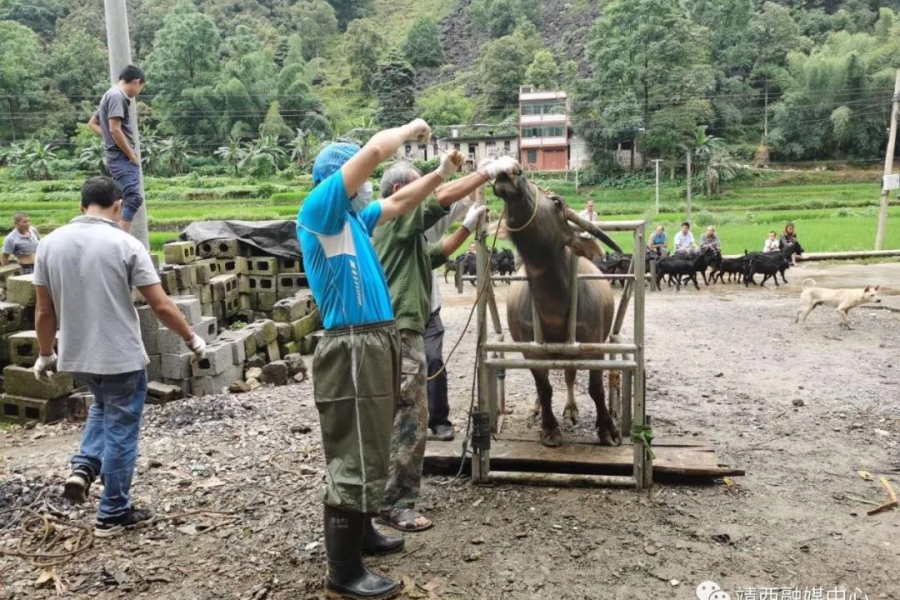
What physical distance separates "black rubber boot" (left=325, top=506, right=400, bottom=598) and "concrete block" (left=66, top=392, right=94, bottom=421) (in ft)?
14.9

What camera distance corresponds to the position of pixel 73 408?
6.64 meters

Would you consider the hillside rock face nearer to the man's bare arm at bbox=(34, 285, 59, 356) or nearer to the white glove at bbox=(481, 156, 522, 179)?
the white glove at bbox=(481, 156, 522, 179)

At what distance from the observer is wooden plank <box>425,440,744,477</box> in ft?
14.4

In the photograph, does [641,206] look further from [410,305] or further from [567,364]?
[410,305]

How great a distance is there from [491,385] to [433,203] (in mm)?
1570

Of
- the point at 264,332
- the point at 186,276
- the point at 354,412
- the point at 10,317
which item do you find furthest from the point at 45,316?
the point at 186,276

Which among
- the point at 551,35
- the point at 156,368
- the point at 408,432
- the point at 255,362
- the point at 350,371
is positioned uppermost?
the point at 551,35

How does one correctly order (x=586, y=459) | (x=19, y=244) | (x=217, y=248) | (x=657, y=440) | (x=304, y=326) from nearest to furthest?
(x=586, y=459) < (x=657, y=440) < (x=304, y=326) < (x=19, y=244) < (x=217, y=248)

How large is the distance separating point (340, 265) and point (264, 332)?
622 cm

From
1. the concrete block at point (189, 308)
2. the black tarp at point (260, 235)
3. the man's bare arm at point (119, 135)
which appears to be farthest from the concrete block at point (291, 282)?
the man's bare arm at point (119, 135)

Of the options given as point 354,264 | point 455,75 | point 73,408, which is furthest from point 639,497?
point 455,75

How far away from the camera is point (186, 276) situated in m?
8.94

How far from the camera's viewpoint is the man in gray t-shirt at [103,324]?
3885mm

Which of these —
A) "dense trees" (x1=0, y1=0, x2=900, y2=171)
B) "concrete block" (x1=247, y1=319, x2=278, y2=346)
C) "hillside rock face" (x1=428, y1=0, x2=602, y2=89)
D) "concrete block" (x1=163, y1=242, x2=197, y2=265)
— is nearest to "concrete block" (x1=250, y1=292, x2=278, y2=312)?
"concrete block" (x1=163, y1=242, x2=197, y2=265)
